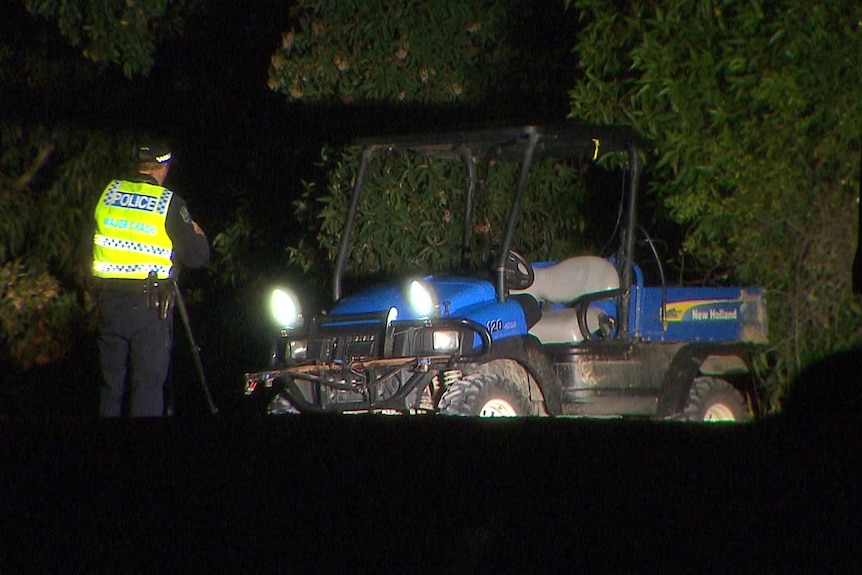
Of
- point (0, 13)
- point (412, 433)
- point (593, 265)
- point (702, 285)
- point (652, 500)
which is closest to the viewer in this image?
point (652, 500)

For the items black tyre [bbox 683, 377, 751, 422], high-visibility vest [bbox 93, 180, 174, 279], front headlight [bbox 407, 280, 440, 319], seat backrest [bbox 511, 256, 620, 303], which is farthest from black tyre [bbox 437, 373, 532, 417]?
high-visibility vest [bbox 93, 180, 174, 279]

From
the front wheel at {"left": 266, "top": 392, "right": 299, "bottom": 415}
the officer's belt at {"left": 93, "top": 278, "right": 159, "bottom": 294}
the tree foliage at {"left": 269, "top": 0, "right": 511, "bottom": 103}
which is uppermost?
the tree foliage at {"left": 269, "top": 0, "right": 511, "bottom": 103}

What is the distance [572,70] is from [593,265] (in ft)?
9.67

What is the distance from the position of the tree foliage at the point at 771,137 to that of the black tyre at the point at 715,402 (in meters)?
0.46

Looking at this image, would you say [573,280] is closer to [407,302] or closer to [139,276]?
[407,302]

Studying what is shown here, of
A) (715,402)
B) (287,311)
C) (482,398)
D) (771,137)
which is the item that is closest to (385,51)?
(287,311)

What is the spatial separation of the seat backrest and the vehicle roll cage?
164 mm

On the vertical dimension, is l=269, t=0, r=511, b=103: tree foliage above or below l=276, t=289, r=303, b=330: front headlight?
above

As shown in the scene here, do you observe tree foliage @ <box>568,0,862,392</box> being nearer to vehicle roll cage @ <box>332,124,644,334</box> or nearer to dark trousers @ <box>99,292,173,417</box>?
vehicle roll cage @ <box>332,124,644,334</box>

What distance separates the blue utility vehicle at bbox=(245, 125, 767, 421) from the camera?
25.0ft

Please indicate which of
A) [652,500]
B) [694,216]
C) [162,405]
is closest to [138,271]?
[162,405]

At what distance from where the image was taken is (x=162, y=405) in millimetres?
8133

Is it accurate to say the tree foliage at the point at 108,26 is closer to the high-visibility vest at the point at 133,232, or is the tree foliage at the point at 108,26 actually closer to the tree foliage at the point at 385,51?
the tree foliage at the point at 385,51

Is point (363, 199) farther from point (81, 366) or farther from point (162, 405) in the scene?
point (81, 366)
